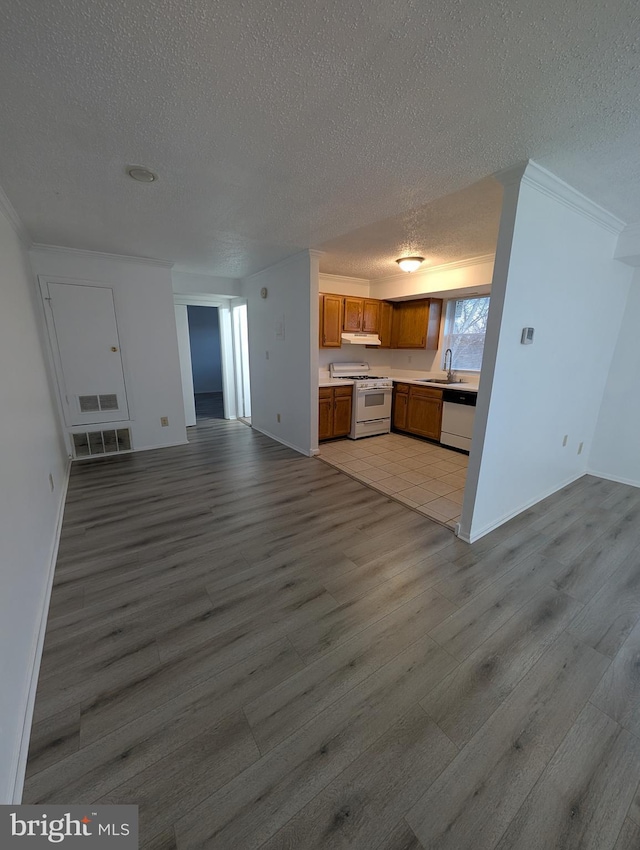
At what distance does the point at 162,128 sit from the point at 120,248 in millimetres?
2679

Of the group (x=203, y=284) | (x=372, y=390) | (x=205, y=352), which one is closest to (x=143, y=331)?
(x=203, y=284)

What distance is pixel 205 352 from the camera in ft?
31.5

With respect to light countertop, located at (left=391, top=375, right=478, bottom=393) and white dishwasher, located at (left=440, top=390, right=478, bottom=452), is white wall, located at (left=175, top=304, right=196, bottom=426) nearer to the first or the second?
light countertop, located at (left=391, top=375, right=478, bottom=393)

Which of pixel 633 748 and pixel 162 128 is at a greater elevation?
pixel 162 128

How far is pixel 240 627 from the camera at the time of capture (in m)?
1.72

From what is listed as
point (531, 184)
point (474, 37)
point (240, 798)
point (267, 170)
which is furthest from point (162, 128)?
point (240, 798)

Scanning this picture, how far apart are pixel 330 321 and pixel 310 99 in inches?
140

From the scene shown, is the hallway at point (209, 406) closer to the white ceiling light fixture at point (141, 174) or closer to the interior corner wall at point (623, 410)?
the white ceiling light fixture at point (141, 174)

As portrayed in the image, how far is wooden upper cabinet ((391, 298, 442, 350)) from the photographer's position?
5102 millimetres

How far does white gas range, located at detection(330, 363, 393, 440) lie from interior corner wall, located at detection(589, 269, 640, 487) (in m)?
2.73

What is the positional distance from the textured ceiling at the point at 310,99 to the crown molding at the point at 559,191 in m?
0.07

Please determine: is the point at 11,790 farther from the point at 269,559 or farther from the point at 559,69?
the point at 559,69

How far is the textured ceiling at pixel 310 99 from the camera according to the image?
109 centimetres

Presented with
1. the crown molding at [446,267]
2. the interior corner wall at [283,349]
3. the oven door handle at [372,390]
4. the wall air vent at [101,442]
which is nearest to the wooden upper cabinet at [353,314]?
the crown molding at [446,267]
